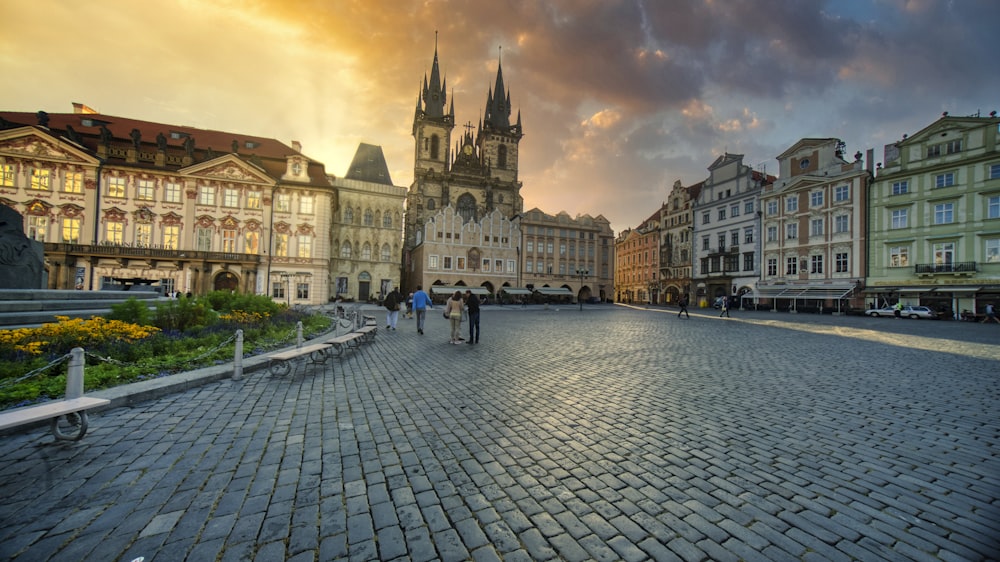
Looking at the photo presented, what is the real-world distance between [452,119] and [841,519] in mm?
73474

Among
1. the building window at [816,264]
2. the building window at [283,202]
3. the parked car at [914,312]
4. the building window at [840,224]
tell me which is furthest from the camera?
the building window at [283,202]

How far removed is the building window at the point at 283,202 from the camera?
37906 millimetres

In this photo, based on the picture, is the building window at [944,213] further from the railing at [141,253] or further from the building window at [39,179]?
the building window at [39,179]

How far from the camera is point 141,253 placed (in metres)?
32.9

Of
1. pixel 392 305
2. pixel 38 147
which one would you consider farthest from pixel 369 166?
pixel 392 305

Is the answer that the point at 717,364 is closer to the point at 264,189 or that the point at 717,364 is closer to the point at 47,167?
the point at 264,189

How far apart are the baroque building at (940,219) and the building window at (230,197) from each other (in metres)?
59.6

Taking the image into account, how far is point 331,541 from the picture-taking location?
242 cm

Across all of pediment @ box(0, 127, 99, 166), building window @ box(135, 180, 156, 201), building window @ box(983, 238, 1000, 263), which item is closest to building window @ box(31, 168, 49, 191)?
pediment @ box(0, 127, 99, 166)

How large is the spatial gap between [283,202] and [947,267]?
59.0 m

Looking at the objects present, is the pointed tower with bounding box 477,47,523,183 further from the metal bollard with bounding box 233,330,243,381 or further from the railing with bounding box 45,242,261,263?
the metal bollard with bounding box 233,330,243,381

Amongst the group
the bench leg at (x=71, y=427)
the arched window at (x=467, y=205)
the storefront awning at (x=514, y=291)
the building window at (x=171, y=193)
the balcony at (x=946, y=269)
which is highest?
the arched window at (x=467, y=205)

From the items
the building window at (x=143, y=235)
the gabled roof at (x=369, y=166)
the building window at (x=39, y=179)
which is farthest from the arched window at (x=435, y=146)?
the building window at (x=39, y=179)

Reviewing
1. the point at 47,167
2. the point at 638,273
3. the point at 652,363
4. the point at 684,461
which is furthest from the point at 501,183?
the point at 684,461
